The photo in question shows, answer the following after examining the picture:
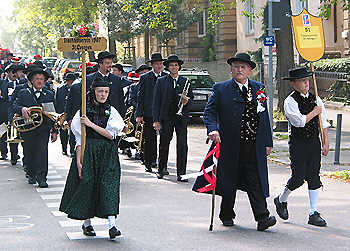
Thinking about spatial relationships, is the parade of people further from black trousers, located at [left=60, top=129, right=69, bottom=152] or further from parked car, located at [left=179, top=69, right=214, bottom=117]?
parked car, located at [left=179, top=69, right=214, bottom=117]

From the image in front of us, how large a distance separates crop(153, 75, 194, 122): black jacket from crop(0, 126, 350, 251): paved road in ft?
3.56

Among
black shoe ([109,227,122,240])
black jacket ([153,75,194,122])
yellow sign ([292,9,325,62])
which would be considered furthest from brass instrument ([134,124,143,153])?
black shoe ([109,227,122,240])

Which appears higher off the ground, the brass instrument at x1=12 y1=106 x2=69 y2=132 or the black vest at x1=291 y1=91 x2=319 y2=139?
the black vest at x1=291 y1=91 x2=319 y2=139

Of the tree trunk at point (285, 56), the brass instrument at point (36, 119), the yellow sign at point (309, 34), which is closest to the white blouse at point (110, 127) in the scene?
the brass instrument at point (36, 119)

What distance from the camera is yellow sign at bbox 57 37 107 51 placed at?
350 inches

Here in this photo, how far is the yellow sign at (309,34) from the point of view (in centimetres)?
1413

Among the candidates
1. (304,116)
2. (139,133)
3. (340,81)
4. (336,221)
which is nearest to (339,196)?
(336,221)

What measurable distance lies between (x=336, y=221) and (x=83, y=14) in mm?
39703

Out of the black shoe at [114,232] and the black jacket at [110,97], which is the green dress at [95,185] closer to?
the black shoe at [114,232]

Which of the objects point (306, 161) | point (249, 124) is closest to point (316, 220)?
point (306, 161)

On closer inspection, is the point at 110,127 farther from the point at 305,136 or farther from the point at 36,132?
the point at 36,132

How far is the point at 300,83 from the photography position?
29.3 ft

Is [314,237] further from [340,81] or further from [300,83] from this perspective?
[340,81]

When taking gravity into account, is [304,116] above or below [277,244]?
above
